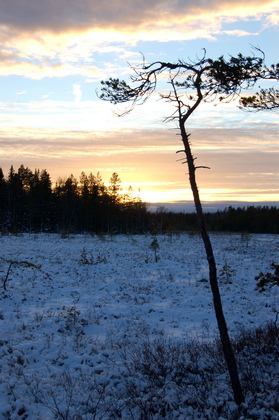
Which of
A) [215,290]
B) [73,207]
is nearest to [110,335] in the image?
[215,290]

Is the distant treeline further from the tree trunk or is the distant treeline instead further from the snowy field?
the tree trunk

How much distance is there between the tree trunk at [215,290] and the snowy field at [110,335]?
0.41 m

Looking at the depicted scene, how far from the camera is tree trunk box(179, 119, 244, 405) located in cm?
473

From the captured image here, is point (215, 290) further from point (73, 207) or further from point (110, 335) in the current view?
point (73, 207)

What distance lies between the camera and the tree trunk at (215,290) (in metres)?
4.73

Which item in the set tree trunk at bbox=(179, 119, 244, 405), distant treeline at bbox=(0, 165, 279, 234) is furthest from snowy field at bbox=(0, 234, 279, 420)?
distant treeline at bbox=(0, 165, 279, 234)

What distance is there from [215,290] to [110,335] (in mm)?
4284

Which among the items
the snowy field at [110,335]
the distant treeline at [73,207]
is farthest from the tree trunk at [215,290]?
the distant treeline at [73,207]

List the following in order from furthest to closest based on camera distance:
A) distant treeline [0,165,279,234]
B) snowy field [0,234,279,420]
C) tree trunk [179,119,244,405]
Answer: distant treeline [0,165,279,234] < snowy field [0,234,279,420] < tree trunk [179,119,244,405]

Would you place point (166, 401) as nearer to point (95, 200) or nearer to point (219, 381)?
point (219, 381)

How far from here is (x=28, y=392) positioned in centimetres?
521

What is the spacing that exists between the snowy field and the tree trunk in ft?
1.34

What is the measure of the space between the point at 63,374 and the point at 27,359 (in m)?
1.10

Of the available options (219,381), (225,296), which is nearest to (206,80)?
(219,381)
